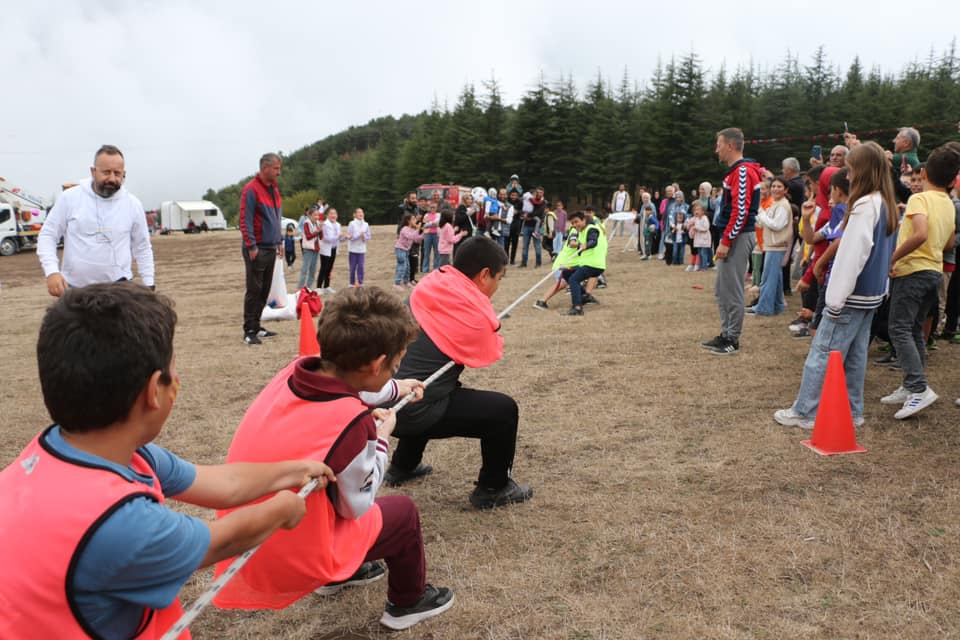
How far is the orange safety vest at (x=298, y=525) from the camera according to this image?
214 cm

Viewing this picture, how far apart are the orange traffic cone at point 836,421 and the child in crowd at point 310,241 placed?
10.7m

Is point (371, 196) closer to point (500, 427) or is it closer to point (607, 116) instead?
point (607, 116)

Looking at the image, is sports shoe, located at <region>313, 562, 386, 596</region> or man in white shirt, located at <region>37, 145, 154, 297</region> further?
man in white shirt, located at <region>37, 145, 154, 297</region>

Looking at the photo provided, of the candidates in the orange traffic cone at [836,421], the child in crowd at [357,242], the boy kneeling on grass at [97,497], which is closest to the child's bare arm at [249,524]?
the boy kneeling on grass at [97,497]

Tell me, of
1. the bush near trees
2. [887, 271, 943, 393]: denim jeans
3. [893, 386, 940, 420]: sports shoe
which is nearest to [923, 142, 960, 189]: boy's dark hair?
[887, 271, 943, 393]: denim jeans

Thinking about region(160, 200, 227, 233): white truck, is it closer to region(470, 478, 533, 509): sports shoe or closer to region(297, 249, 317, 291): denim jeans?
region(297, 249, 317, 291): denim jeans

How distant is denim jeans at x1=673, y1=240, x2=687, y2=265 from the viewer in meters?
17.0

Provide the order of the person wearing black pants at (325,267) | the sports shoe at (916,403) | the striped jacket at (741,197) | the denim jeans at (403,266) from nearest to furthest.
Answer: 1. the sports shoe at (916,403)
2. the striped jacket at (741,197)
3. the person wearing black pants at (325,267)
4. the denim jeans at (403,266)

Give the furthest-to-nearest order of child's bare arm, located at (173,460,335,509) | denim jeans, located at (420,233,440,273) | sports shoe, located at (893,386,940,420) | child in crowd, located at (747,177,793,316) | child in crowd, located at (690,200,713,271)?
denim jeans, located at (420,233,440,273) < child in crowd, located at (690,200,713,271) < child in crowd, located at (747,177,793,316) < sports shoe, located at (893,386,940,420) < child's bare arm, located at (173,460,335,509)

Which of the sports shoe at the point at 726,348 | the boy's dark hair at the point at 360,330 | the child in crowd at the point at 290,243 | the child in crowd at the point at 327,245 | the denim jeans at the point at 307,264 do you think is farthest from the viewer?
the child in crowd at the point at 290,243

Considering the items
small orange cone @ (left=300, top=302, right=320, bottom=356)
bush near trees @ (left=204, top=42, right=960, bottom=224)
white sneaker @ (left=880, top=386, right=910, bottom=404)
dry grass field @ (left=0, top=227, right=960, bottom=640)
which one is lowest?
dry grass field @ (left=0, top=227, right=960, bottom=640)

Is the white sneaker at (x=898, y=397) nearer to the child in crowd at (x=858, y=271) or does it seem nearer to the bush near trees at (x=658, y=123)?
the child in crowd at (x=858, y=271)

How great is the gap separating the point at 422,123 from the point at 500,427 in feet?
238

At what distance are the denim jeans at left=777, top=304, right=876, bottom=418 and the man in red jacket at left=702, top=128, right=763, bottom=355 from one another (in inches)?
89.0
